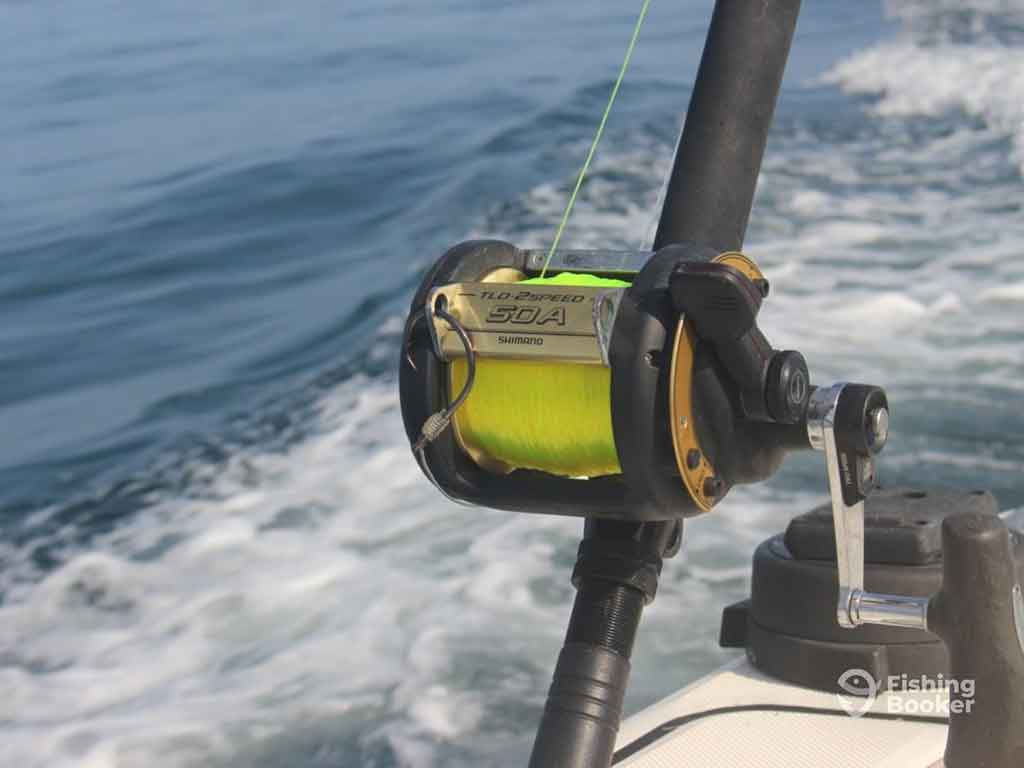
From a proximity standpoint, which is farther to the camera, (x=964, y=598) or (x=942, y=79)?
(x=942, y=79)

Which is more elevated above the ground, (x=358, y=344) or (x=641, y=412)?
(x=641, y=412)

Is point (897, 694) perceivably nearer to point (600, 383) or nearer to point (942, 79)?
point (600, 383)

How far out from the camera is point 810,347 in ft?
14.2

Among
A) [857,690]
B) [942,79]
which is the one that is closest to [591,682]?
[857,690]

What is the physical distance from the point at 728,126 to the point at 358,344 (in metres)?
3.41

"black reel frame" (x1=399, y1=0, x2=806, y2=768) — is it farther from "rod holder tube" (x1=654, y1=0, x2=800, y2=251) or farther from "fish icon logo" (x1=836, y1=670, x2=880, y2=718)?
"fish icon logo" (x1=836, y1=670, x2=880, y2=718)

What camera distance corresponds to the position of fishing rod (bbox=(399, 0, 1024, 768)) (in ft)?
3.85

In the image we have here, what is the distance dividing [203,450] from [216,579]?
808 mm

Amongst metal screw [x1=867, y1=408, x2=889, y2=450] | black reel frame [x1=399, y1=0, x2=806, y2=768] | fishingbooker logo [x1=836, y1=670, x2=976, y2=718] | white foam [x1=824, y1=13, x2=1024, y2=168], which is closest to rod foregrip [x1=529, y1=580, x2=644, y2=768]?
black reel frame [x1=399, y1=0, x2=806, y2=768]

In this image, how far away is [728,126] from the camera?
4.57 feet

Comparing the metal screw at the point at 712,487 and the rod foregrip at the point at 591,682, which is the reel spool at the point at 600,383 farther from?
the rod foregrip at the point at 591,682

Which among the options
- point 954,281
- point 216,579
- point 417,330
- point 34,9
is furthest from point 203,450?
point 34,9

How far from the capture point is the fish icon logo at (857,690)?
5.94 ft

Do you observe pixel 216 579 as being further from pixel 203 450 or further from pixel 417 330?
pixel 417 330
